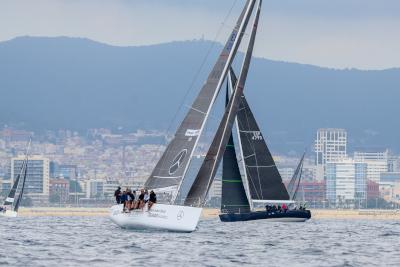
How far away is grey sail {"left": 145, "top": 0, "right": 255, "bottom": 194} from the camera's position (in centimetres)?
6141

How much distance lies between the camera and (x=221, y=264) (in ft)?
154

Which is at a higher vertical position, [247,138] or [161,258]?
[247,138]

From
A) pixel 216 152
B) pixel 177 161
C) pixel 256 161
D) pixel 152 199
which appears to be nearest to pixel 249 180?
pixel 256 161

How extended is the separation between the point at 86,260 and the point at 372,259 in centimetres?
982

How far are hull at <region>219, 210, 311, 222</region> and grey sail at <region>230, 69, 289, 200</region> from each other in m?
1.20

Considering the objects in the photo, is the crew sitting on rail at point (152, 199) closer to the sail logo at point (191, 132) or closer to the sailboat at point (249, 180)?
the sail logo at point (191, 132)

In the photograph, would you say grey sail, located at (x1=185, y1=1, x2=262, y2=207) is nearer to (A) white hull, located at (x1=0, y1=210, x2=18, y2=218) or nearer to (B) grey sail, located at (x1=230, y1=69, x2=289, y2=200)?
(B) grey sail, located at (x1=230, y1=69, x2=289, y2=200)

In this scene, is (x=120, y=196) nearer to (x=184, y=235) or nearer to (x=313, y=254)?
(x=184, y=235)

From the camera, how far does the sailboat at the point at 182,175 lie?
6134cm

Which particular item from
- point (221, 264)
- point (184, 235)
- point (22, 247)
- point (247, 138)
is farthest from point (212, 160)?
point (247, 138)

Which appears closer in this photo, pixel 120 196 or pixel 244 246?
pixel 244 246

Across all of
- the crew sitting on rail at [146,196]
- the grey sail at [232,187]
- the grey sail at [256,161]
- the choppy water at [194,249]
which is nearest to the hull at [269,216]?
the grey sail at [232,187]

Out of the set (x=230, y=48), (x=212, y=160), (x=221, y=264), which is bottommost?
(x=221, y=264)

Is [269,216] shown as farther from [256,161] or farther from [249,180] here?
[256,161]
